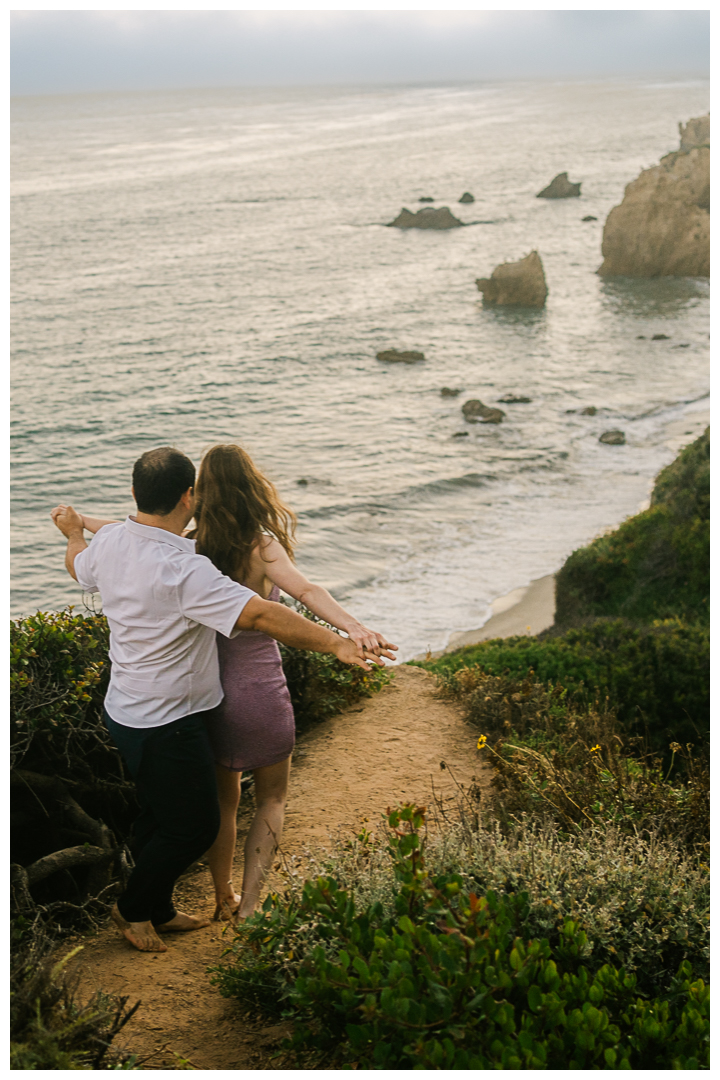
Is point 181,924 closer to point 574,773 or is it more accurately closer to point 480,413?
point 574,773

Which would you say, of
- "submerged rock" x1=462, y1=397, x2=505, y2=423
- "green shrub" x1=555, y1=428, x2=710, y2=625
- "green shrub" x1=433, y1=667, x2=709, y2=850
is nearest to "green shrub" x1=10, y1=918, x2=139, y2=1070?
"green shrub" x1=433, y1=667, x2=709, y2=850

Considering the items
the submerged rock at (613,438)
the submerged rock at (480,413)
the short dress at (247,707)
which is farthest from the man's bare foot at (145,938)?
the submerged rock at (480,413)

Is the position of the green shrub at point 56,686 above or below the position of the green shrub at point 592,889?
above

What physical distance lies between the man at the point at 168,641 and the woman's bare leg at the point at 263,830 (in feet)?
1.19

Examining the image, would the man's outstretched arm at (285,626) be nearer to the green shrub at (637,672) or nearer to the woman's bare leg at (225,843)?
the woman's bare leg at (225,843)

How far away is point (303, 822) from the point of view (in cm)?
533

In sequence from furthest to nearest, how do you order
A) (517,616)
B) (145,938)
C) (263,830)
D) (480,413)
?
(480,413) → (517,616) → (263,830) → (145,938)

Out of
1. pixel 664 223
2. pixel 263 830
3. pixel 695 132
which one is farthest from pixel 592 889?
pixel 695 132

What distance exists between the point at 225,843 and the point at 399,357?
37083 mm

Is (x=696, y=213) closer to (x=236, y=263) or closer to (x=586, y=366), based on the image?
(x=586, y=366)

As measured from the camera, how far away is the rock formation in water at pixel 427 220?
71812 millimetres

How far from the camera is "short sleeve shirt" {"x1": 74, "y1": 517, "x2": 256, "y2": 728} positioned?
10.9 feet

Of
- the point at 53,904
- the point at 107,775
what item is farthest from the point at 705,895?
the point at 107,775

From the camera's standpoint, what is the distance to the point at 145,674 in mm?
3473
